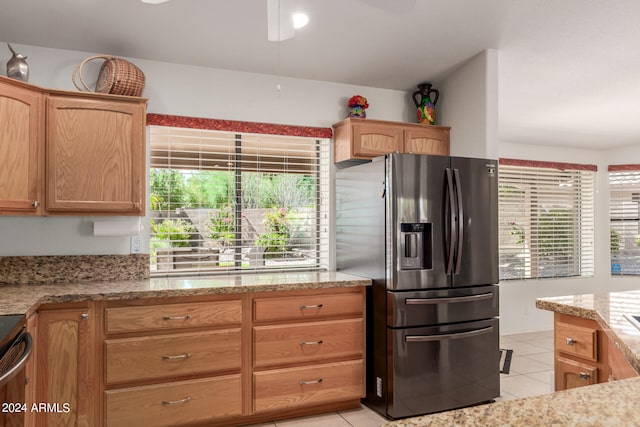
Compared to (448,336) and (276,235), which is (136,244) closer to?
(276,235)

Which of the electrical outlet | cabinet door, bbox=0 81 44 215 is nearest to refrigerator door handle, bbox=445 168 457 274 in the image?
the electrical outlet

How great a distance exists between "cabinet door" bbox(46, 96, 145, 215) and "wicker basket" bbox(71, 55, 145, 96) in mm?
108

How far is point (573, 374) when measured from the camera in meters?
1.91

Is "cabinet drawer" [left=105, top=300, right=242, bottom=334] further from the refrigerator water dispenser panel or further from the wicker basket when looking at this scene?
the wicker basket

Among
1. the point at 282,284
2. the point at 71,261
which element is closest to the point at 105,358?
the point at 71,261

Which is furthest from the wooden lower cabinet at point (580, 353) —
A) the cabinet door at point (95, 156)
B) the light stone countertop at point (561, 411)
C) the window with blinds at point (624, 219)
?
the window with blinds at point (624, 219)

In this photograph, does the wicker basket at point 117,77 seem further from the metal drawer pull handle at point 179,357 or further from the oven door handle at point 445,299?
the oven door handle at point 445,299

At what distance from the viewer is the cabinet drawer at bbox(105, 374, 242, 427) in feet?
8.30

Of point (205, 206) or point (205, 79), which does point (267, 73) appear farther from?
point (205, 206)

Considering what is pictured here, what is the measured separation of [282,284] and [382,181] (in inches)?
36.9

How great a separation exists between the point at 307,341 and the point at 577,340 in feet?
5.19

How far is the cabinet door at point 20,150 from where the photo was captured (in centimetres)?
257

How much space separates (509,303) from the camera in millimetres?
5559

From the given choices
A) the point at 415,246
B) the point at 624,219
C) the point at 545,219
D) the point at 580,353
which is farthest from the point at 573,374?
the point at 624,219
